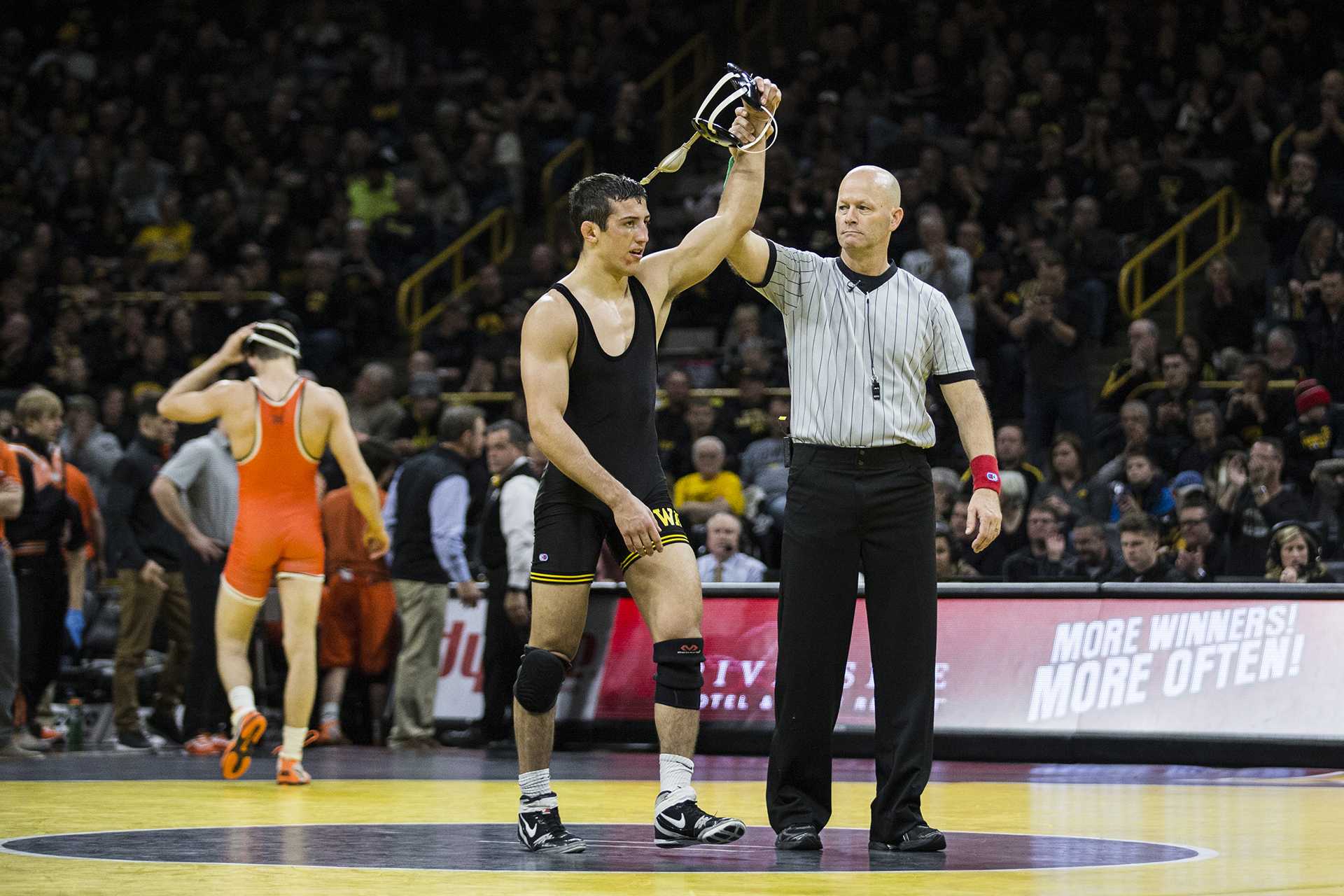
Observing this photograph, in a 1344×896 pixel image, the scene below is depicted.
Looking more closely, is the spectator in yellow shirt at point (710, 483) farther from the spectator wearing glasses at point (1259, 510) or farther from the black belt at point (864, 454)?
the black belt at point (864, 454)

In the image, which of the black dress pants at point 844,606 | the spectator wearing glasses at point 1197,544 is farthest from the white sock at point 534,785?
the spectator wearing glasses at point 1197,544

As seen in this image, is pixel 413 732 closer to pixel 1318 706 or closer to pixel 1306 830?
pixel 1318 706

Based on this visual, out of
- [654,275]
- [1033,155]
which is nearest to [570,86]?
[1033,155]

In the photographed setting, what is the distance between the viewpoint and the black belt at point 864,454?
6031mm

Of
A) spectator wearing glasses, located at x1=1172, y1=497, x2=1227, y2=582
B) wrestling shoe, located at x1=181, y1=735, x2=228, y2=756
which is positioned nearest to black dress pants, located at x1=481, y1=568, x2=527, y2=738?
wrestling shoe, located at x1=181, y1=735, x2=228, y2=756

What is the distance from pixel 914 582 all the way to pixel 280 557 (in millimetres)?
3810

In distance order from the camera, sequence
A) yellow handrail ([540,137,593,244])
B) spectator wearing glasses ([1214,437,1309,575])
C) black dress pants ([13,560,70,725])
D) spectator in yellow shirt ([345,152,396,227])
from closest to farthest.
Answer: spectator wearing glasses ([1214,437,1309,575]) < black dress pants ([13,560,70,725]) < yellow handrail ([540,137,593,244]) < spectator in yellow shirt ([345,152,396,227])

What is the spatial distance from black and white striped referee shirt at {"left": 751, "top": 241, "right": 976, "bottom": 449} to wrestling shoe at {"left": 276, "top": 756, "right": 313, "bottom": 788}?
3593mm

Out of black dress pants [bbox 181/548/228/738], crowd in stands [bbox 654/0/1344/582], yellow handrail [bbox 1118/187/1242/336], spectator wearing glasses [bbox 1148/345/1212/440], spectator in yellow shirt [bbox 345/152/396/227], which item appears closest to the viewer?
black dress pants [bbox 181/548/228/738]

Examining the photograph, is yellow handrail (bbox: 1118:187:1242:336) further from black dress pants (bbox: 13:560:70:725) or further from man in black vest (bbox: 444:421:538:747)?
black dress pants (bbox: 13:560:70:725)

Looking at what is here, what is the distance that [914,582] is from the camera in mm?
6062

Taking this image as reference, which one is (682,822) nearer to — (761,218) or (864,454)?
(864,454)

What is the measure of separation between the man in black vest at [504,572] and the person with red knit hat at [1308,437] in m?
4.92

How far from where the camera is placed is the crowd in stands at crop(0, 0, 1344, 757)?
41.2ft
